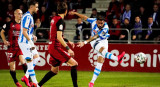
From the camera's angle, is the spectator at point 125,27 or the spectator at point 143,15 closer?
the spectator at point 125,27

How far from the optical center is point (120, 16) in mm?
17969

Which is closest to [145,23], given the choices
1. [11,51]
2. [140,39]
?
[140,39]

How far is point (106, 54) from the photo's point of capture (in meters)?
11.3

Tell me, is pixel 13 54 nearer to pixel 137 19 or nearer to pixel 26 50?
pixel 26 50

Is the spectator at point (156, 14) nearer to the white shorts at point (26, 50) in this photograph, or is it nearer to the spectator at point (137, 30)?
the spectator at point (137, 30)

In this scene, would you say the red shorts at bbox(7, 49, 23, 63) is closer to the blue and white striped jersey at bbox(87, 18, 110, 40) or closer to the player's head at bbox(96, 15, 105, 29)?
the blue and white striped jersey at bbox(87, 18, 110, 40)

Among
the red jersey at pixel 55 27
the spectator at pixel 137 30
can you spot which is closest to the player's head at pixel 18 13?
the red jersey at pixel 55 27

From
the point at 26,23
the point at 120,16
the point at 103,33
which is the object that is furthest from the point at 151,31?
the point at 26,23

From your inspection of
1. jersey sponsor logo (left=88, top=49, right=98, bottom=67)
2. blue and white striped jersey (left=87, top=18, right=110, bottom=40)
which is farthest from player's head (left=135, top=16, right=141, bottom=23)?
blue and white striped jersey (left=87, top=18, right=110, bottom=40)

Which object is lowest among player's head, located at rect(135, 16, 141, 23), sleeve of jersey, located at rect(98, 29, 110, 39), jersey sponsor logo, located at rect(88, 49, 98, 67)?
jersey sponsor logo, located at rect(88, 49, 98, 67)

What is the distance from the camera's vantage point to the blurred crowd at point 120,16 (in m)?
16.0

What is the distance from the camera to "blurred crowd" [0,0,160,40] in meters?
16.0

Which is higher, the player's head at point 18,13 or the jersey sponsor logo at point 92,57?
the player's head at point 18,13

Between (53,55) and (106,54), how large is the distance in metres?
2.67
